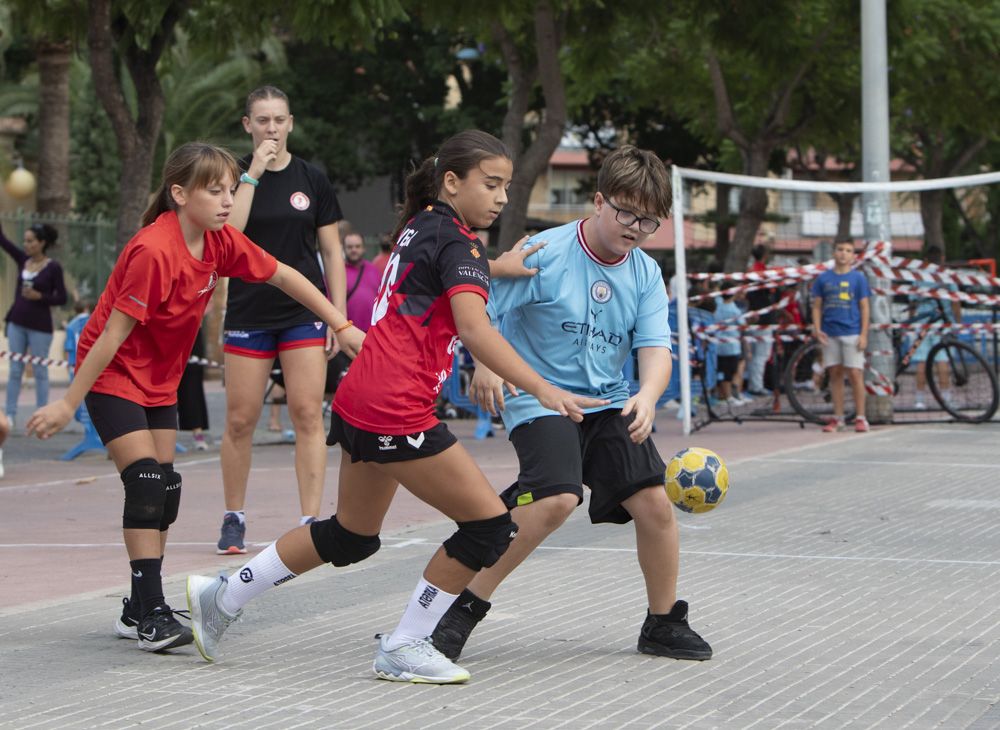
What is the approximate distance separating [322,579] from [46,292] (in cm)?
812

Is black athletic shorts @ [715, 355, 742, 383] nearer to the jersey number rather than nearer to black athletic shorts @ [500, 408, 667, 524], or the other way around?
black athletic shorts @ [500, 408, 667, 524]

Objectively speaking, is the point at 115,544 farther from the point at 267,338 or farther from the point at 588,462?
the point at 588,462

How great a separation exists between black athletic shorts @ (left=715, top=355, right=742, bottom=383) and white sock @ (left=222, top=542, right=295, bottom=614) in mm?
13075

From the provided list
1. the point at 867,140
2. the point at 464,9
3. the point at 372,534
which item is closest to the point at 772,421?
the point at 867,140

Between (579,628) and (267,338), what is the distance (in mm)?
2363

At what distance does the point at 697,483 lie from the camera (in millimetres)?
5723

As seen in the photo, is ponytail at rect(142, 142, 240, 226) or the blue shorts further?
the blue shorts

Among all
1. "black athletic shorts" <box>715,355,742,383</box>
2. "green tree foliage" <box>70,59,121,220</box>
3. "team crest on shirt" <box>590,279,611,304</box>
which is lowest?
"black athletic shorts" <box>715,355,742,383</box>

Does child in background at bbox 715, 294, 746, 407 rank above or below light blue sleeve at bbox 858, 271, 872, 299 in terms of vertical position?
below

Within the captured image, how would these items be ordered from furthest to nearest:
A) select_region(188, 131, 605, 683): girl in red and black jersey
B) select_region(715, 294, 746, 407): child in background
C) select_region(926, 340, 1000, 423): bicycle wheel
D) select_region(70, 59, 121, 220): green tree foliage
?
select_region(70, 59, 121, 220): green tree foliage
select_region(715, 294, 746, 407): child in background
select_region(926, 340, 1000, 423): bicycle wheel
select_region(188, 131, 605, 683): girl in red and black jersey

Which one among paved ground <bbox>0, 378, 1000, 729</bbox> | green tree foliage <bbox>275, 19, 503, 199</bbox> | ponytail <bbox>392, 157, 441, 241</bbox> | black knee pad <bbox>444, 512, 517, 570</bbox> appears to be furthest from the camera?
green tree foliage <bbox>275, 19, 503, 199</bbox>

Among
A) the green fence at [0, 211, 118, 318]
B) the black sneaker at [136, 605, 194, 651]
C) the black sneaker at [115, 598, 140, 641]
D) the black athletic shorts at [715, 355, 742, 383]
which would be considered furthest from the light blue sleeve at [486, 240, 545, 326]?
→ the green fence at [0, 211, 118, 318]

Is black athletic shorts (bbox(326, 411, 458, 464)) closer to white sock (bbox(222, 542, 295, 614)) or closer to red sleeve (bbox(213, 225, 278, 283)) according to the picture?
white sock (bbox(222, 542, 295, 614))

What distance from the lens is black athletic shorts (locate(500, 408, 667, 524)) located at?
16.9 ft
